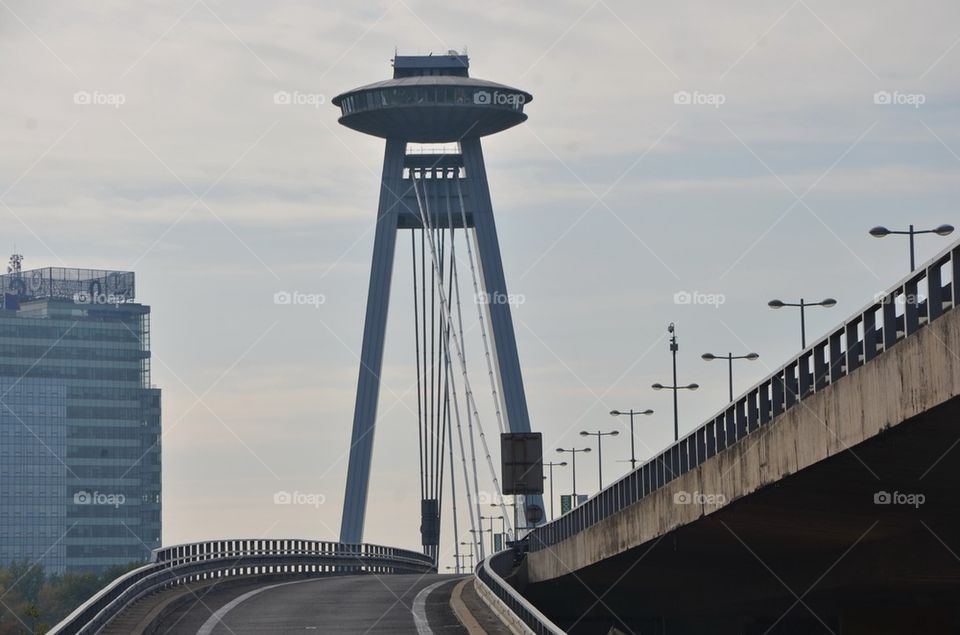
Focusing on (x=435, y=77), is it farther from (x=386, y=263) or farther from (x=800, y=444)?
(x=800, y=444)

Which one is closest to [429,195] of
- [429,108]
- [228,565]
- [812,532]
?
[429,108]

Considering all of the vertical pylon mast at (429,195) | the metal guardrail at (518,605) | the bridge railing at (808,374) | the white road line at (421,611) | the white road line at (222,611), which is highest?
the vertical pylon mast at (429,195)

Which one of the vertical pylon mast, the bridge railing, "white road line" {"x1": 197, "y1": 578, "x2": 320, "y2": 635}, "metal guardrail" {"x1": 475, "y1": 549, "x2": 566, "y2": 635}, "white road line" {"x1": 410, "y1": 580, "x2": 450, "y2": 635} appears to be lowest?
"white road line" {"x1": 410, "y1": 580, "x2": 450, "y2": 635}

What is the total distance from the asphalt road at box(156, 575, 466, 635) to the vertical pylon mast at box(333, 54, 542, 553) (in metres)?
45.3

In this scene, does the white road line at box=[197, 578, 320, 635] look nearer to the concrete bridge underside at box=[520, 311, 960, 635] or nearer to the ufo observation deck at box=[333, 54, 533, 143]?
the concrete bridge underside at box=[520, 311, 960, 635]

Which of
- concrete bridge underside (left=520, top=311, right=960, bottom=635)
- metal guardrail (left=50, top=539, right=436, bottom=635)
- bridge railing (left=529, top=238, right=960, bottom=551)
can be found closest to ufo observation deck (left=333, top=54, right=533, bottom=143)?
metal guardrail (left=50, top=539, right=436, bottom=635)

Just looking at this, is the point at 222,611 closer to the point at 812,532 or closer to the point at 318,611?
the point at 318,611

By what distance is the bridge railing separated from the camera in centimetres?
2697

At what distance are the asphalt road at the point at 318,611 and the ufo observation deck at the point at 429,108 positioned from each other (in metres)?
66.0

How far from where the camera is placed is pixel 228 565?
54.8m

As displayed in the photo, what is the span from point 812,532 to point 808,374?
9.97 metres

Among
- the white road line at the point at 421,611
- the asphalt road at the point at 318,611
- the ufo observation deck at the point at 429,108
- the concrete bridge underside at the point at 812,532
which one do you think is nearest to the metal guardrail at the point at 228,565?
the asphalt road at the point at 318,611

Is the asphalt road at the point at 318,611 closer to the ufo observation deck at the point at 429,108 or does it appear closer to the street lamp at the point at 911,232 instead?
the street lamp at the point at 911,232

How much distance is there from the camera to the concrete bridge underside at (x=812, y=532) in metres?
28.0
